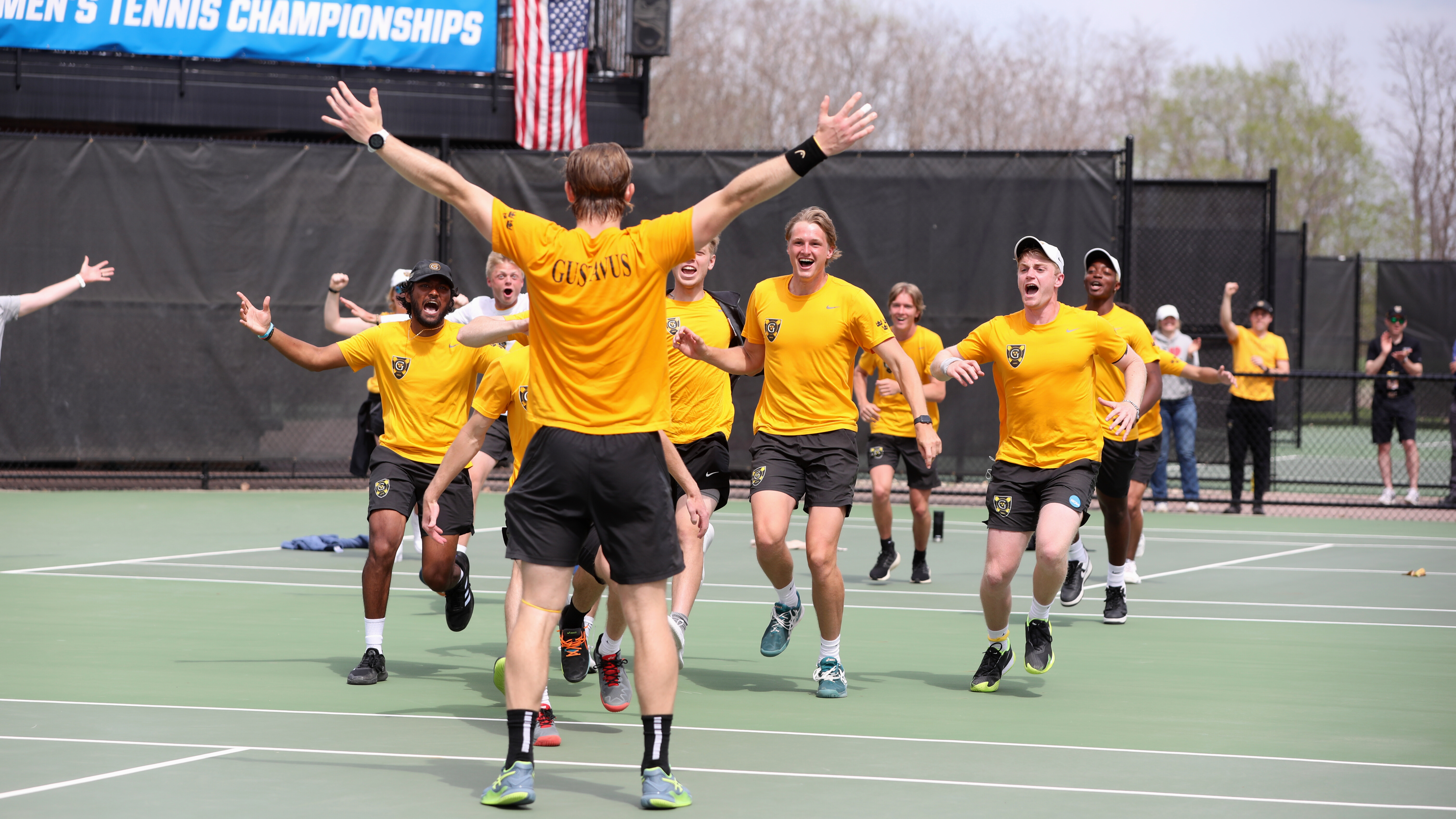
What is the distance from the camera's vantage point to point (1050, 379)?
6.89 m

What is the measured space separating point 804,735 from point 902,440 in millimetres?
5092

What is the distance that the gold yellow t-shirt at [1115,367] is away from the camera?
8.50 meters

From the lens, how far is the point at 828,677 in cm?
666

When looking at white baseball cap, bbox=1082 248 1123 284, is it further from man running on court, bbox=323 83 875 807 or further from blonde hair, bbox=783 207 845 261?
man running on court, bbox=323 83 875 807

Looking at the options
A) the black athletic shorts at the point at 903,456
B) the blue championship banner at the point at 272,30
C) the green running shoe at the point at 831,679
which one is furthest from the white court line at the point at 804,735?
the blue championship banner at the point at 272,30

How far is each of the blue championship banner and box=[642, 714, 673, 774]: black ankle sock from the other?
13902mm

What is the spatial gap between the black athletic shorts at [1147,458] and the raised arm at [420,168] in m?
6.48

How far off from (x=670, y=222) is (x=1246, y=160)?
1745 inches

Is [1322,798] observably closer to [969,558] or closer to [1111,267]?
[1111,267]

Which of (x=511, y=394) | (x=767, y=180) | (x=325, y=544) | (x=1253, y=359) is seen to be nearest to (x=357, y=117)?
(x=767, y=180)

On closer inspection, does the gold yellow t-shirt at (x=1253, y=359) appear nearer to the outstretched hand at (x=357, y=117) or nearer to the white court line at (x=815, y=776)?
the white court line at (x=815, y=776)

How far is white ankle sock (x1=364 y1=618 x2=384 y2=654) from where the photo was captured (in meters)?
6.88

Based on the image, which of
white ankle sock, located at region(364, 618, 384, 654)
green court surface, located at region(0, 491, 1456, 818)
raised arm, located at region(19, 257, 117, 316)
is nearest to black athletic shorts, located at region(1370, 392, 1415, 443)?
green court surface, located at region(0, 491, 1456, 818)

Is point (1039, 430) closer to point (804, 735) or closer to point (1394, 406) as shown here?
point (804, 735)
